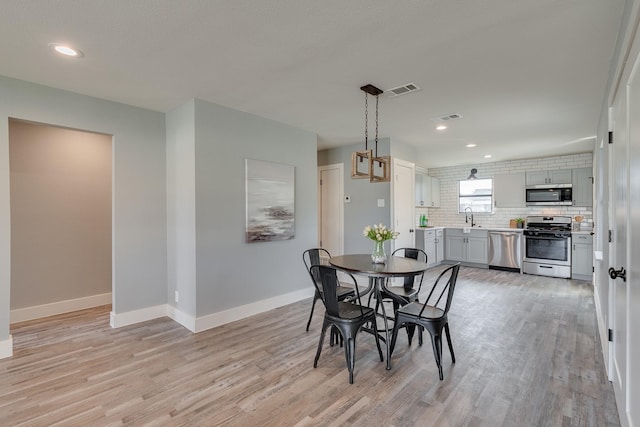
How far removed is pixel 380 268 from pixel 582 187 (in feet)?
18.9

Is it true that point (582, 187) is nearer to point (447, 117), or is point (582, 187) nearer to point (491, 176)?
point (491, 176)

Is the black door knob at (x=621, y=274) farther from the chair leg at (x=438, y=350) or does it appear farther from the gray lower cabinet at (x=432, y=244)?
the gray lower cabinet at (x=432, y=244)

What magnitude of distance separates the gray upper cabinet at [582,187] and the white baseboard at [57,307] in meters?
8.35

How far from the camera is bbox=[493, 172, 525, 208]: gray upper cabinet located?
22.3 ft

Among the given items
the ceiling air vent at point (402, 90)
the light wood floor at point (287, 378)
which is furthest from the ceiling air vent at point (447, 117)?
the light wood floor at point (287, 378)

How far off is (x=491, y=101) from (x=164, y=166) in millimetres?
3869

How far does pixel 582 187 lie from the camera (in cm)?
610

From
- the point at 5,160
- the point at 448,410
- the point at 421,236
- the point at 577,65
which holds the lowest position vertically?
the point at 448,410

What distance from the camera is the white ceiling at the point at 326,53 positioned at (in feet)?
6.24

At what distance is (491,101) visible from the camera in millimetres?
3408

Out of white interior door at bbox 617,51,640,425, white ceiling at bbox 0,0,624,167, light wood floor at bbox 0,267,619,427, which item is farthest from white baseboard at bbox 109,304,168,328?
white interior door at bbox 617,51,640,425

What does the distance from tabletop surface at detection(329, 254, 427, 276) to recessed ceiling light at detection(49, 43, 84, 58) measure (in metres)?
2.71

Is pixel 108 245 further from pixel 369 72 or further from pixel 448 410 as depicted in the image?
pixel 448 410

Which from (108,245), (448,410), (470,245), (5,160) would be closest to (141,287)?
(108,245)
